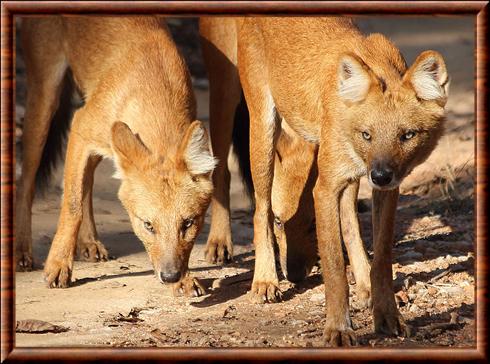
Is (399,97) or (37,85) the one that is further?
(37,85)

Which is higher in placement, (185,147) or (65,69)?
(65,69)

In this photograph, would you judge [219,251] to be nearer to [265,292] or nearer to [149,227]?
[265,292]

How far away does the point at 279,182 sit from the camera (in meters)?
8.55

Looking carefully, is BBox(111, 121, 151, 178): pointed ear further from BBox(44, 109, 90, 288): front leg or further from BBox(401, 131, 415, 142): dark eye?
BBox(401, 131, 415, 142): dark eye

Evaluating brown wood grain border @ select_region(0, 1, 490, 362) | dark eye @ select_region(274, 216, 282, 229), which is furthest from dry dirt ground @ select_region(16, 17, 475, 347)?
brown wood grain border @ select_region(0, 1, 490, 362)

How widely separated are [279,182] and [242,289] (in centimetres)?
94

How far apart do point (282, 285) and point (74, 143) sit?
72.4 inches

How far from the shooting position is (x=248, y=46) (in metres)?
8.27

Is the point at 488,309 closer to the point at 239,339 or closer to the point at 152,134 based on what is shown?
the point at 239,339

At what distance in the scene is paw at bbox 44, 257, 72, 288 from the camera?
314 inches

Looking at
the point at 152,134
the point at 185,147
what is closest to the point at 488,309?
the point at 185,147
